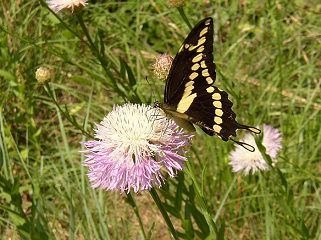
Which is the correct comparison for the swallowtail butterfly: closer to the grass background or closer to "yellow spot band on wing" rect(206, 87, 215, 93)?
"yellow spot band on wing" rect(206, 87, 215, 93)

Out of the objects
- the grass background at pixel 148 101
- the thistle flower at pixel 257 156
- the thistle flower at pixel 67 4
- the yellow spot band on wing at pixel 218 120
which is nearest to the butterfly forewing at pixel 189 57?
the yellow spot band on wing at pixel 218 120

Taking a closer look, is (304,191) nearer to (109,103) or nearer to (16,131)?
(109,103)

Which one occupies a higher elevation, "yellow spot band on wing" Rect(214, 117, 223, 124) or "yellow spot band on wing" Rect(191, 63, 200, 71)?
"yellow spot band on wing" Rect(191, 63, 200, 71)

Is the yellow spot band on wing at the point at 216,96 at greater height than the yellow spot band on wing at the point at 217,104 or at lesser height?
greater

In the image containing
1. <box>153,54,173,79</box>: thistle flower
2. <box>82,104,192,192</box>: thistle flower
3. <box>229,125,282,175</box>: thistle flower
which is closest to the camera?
<box>82,104,192,192</box>: thistle flower

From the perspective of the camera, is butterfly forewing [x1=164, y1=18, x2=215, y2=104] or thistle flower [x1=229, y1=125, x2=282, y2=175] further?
thistle flower [x1=229, y1=125, x2=282, y2=175]

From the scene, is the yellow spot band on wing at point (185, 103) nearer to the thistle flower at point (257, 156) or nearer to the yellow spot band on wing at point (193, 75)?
the yellow spot band on wing at point (193, 75)

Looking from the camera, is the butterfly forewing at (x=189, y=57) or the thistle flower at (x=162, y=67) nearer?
the butterfly forewing at (x=189, y=57)

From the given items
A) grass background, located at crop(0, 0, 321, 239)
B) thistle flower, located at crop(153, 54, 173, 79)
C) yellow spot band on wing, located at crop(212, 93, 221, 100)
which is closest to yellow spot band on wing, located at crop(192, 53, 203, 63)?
yellow spot band on wing, located at crop(212, 93, 221, 100)
